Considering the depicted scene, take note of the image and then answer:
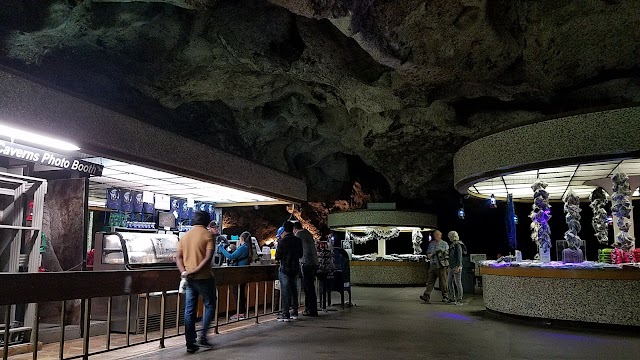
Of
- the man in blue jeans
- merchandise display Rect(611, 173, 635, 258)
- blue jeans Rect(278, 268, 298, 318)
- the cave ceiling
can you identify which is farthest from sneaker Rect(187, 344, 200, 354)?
merchandise display Rect(611, 173, 635, 258)

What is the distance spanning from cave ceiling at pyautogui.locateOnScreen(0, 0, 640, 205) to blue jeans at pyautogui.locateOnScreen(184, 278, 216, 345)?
5.73 metres

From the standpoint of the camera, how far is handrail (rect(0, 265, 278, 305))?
440 cm

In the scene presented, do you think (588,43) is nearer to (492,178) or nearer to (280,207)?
(492,178)

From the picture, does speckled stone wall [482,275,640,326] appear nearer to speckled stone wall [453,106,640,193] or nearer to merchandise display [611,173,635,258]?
merchandise display [611,173,635,258]

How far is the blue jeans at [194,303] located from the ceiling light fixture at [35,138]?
9.52 feet

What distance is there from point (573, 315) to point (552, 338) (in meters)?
1.19

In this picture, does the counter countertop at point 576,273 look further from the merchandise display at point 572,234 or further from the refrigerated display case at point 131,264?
the refrigerated display case at point 131,264

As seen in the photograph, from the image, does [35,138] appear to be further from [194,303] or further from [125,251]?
[194,303]

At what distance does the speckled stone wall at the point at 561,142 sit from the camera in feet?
24.1

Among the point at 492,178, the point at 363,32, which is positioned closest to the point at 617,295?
the point at 492,178

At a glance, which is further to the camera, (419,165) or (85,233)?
(419,165)

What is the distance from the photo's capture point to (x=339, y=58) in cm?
1275

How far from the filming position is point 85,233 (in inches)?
305

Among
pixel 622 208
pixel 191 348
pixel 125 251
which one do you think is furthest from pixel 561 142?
pixel 125 251
